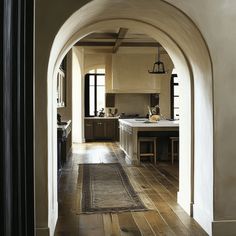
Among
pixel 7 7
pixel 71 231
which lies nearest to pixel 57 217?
pixel 71 231

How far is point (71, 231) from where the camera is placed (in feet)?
12.5

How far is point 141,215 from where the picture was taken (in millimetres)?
4410

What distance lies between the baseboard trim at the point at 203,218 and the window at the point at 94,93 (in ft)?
35.2

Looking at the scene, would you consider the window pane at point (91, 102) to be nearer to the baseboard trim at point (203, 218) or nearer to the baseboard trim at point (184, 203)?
the baseboard trim at point (184, 203)

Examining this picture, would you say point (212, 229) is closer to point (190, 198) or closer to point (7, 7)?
point (190, 198)

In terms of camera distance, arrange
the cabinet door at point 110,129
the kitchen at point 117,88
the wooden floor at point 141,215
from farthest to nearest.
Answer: the cabinet door at point 110,129
the kitchen at point 117,88
the wooden floor at point 141,215

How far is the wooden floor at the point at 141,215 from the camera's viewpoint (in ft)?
12.6

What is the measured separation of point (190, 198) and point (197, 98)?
3.97 feet

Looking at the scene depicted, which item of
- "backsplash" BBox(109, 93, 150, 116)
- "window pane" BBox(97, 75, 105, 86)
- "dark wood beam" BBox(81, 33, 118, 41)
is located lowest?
"backsplash" BBox(109, 93, 150, 116)

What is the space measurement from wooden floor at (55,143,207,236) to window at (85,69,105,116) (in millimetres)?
7196

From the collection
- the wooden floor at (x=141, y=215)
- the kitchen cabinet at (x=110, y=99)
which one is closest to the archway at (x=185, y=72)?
the wooden floor at (x=141, y=215)

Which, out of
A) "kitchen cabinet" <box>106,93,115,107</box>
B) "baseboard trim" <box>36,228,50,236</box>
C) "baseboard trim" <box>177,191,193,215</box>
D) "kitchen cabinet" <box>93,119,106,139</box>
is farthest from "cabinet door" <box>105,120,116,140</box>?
"baseboard trim" <box>36,228,50,236</box>

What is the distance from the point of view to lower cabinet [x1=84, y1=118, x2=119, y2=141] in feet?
45.6

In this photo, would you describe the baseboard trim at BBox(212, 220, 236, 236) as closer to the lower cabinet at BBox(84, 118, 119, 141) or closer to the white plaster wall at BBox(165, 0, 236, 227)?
the white plaster wall at BBox(165, 0, 236, 227)
